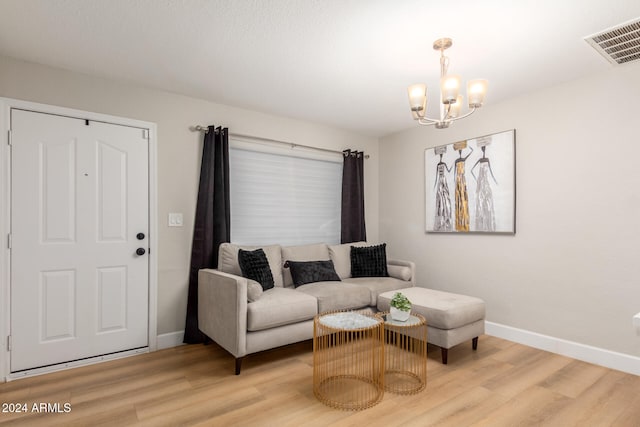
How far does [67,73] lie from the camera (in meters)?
2.87

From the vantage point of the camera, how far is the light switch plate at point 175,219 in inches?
131

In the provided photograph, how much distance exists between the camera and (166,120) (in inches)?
131

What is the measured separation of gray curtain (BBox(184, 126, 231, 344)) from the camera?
335 centimetres

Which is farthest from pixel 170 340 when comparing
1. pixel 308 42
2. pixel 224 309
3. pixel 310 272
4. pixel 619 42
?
pixel 619 42

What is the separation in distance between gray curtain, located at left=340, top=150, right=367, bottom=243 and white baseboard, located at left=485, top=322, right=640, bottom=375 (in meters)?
1.89

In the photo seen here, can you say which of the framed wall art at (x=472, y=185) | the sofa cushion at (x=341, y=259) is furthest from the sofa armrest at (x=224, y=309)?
the framed wall art at (x=472, y=185)

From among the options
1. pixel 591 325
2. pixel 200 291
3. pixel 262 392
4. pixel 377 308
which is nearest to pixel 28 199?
pixel 200 291

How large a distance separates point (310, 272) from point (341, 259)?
64 cm

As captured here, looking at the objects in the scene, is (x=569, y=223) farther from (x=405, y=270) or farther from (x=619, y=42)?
(x=405, y=270)

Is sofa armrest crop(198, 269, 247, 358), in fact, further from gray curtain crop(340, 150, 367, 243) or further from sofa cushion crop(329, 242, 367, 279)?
gray curtain crop(340, 150, 367, 243)

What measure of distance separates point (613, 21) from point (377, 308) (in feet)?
9.54

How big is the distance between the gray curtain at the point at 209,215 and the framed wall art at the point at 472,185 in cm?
246

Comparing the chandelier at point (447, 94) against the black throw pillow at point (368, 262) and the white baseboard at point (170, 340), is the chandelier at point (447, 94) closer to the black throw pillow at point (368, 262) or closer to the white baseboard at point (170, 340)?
the black throw pillow at point (368, 262)

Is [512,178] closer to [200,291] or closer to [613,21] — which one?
[613,21]
